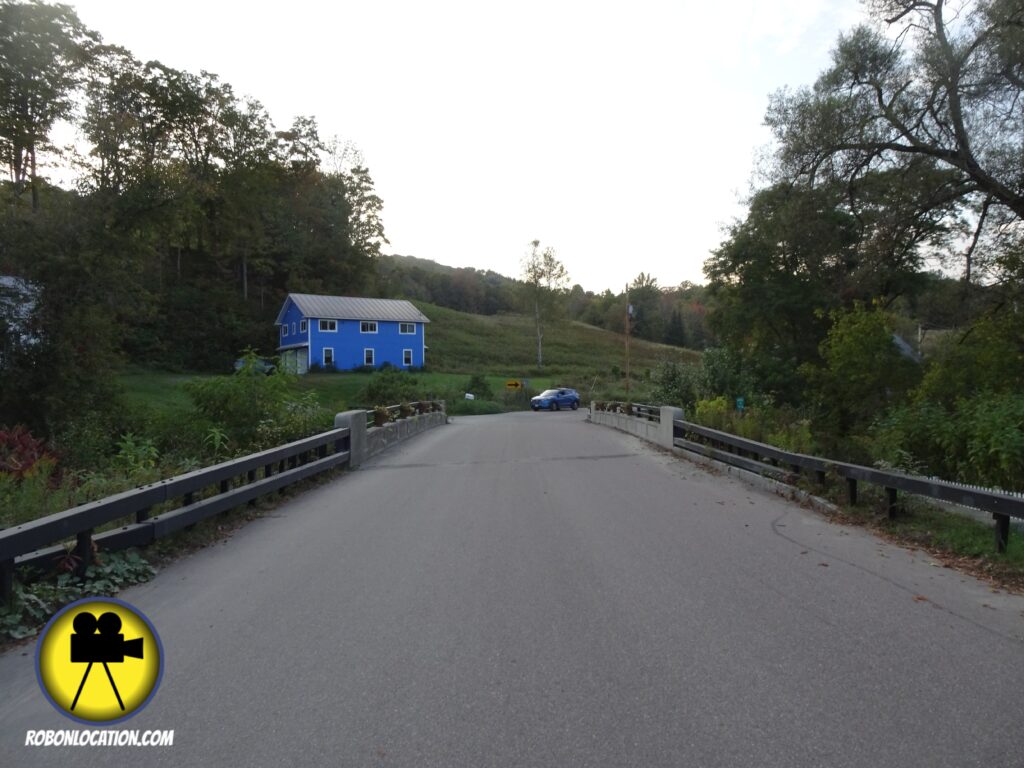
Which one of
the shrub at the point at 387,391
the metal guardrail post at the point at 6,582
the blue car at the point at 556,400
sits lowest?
the blue car at the point at 556,400

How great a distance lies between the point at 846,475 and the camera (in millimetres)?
9266

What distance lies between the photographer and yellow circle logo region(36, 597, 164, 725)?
3830 millimetres

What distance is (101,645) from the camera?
4027mm

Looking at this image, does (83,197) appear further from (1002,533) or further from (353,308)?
(353,308)

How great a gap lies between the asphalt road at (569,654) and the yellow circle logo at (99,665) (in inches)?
4.3

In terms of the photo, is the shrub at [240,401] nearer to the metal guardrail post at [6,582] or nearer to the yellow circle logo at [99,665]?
the metal guardrail post at [6,582]

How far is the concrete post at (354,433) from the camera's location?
Answer: 15.1m

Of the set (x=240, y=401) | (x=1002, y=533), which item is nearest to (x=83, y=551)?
(x=240, y=401)

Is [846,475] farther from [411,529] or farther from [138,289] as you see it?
[138,289]

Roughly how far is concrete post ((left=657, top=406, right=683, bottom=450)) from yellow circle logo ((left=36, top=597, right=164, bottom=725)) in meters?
15.1

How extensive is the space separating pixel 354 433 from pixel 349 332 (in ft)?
176

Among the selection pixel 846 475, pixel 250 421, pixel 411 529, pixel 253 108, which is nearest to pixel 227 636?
pixel 411 529

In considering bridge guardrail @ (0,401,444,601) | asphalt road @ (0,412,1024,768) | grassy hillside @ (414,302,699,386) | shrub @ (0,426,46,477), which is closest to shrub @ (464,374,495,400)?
grassy hillside @ (414,302,699,386)

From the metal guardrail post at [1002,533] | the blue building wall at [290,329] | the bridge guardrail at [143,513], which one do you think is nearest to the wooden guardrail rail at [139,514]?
the bridge guardrail at [143,513]
